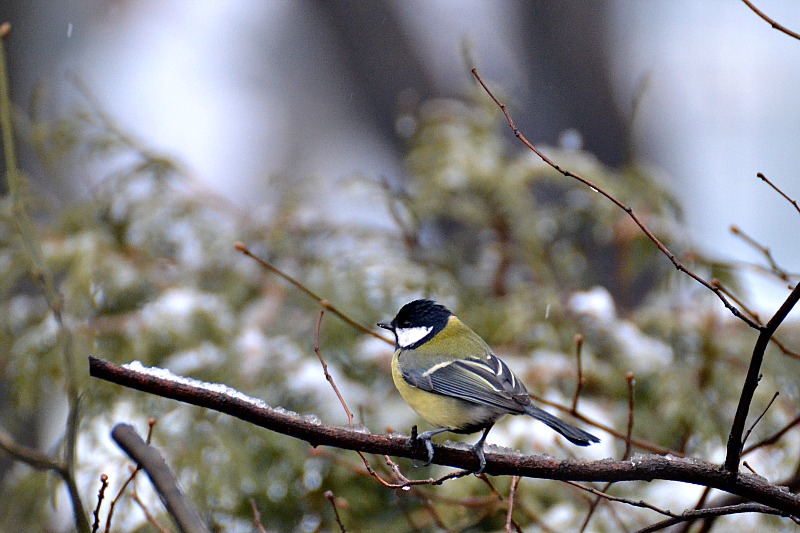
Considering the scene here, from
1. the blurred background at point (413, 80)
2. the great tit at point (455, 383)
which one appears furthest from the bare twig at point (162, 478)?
the blurred background at point (413, 80)

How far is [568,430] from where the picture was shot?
4.04ft

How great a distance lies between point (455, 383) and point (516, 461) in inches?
13.8

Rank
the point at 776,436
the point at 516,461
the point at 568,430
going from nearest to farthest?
1. the point at 516,461
2. the point at 568,430
3. the point at 776,436

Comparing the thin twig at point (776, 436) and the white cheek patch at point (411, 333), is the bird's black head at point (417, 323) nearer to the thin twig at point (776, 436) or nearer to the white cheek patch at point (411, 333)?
the white cheek patch at point (411, 333)

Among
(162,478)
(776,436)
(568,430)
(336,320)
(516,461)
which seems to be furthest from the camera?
(336,320)

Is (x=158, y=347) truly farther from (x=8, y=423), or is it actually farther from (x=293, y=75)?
(x=293, y=75)

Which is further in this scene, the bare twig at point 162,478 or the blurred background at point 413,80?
the blurred background at point 413,80

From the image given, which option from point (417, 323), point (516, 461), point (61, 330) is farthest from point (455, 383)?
point (61, 330)

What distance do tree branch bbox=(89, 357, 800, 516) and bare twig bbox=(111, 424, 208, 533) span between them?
0.35ft

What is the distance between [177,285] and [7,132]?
4.38 feet

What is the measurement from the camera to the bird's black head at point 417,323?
5.46 ft

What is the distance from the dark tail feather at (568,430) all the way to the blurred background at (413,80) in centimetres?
176

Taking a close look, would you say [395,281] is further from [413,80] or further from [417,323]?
[413,80]

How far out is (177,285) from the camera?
281 centimetres
